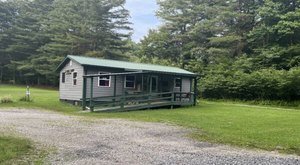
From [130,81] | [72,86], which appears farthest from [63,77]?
[130,81]

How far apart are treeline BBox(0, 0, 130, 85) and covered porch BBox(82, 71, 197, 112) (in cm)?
1838

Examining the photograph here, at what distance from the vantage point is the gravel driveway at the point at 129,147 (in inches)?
300

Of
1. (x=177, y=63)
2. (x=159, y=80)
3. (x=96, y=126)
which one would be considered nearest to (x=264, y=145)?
(x=96, y=126)

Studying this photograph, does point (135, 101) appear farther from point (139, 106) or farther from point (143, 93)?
point (143, 93)

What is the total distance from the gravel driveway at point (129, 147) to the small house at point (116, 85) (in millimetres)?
8300

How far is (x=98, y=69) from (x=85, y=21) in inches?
918

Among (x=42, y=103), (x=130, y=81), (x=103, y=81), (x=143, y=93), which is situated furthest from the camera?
(x=130, y=81)

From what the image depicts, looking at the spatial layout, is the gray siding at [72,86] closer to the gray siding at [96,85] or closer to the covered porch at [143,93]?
the gray siding at [96,85]

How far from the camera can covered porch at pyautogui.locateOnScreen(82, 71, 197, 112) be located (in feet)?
69.1

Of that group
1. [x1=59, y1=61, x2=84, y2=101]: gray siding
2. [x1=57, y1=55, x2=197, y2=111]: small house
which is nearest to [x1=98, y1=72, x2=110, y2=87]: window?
[x1=57, y1=55, x2=197, y2=111]: small house

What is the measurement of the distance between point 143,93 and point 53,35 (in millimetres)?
26947

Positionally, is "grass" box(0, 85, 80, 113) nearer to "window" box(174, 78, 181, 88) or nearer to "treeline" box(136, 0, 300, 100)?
"window" box(174, 78, 181, 88)

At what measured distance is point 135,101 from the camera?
70.6 ft

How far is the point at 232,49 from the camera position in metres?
40.6
